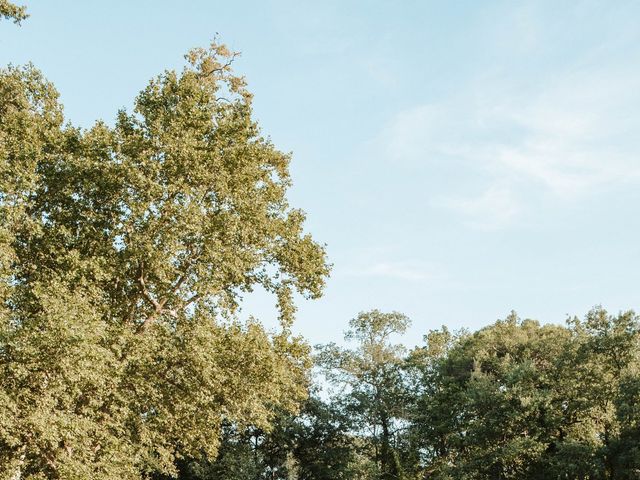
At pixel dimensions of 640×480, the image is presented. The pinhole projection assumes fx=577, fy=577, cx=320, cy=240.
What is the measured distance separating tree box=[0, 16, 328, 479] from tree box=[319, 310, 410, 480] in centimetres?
3346

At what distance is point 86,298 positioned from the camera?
A: 2006 cm

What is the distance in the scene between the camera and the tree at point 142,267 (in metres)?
20.1

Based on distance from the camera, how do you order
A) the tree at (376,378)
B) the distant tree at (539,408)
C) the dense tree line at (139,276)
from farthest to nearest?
1. the tree at (376,378)
2. the distant tree at (539,408)
3. the dense tree line at (139,276)

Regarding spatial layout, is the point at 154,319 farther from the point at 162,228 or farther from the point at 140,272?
the point at 162,228

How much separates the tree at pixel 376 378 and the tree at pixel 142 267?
3346 centimetres

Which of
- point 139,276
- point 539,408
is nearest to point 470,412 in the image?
point 539,408

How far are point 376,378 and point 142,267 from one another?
40045mm

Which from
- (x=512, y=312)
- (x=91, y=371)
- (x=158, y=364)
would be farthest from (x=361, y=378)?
(x=91, y=371)

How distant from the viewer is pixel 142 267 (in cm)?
2309

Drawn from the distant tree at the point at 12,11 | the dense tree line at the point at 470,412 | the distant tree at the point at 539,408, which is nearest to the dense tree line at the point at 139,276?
the distant tree at the point at 12,11

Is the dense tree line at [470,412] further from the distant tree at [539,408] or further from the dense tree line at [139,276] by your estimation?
the dense tree line at [139,276]

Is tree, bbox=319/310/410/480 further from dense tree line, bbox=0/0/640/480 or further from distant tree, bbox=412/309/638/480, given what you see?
dense tree line, bbox=0/0/640/480

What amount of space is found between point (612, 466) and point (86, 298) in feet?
118

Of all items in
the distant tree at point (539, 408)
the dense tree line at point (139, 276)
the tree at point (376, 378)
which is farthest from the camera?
the tree at point (376, 378)
